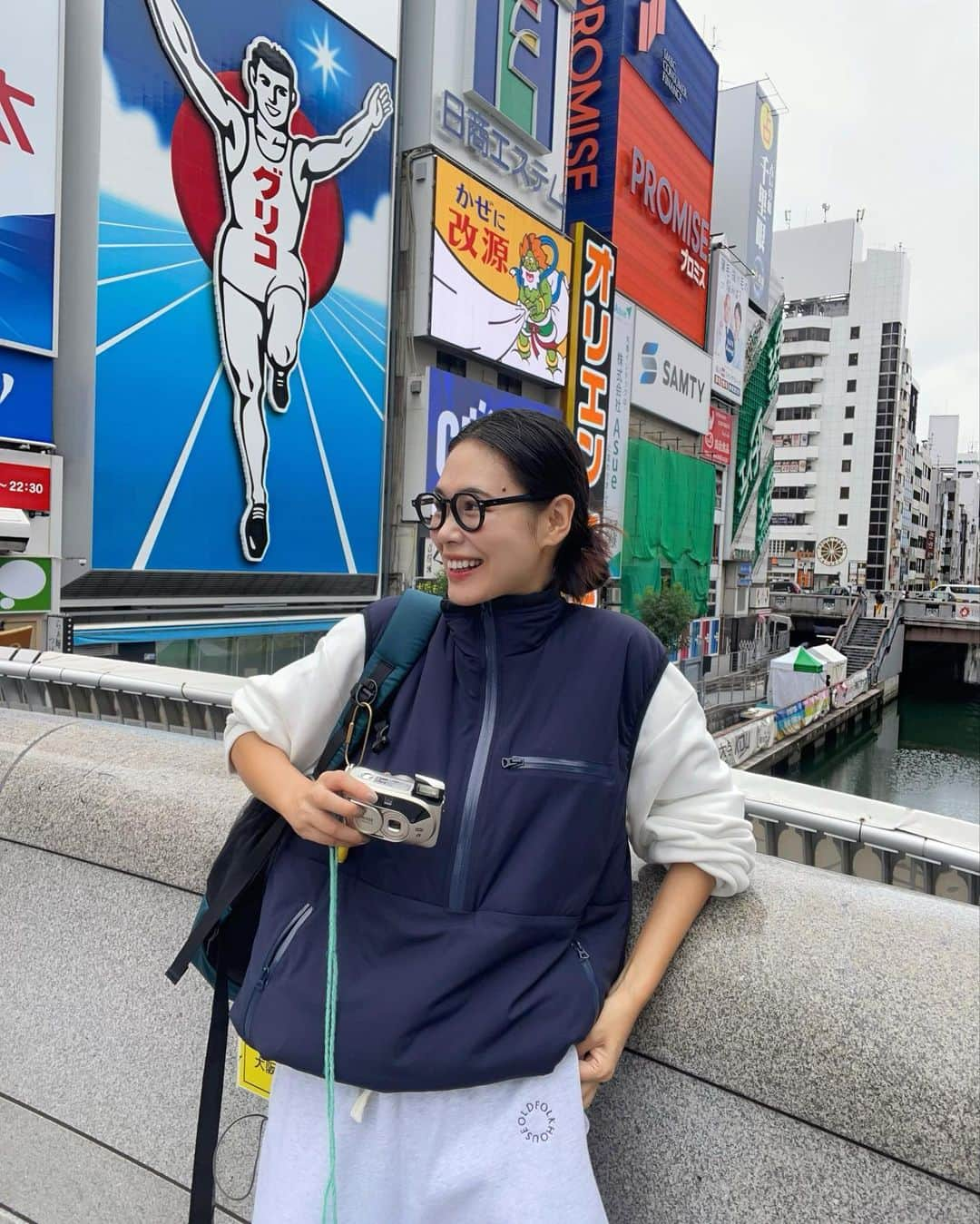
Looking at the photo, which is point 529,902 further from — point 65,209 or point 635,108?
point 635,108

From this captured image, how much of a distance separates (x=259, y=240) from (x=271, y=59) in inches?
136

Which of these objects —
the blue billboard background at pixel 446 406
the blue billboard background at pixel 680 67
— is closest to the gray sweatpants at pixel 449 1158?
the blue billboard background at pixel 446 406

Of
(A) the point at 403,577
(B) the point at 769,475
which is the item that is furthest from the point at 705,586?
(A) the point at 403,577

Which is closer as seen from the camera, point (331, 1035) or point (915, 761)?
point (331, 1035)

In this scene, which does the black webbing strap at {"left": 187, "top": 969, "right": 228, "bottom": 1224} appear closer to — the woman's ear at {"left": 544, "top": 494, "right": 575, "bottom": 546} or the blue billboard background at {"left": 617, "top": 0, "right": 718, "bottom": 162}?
the woman's ear at {"left": 544, "top": 494, "right": 575, "bottom": 546}

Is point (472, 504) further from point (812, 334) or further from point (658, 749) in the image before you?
point (812, 334)

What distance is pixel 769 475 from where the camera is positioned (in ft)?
145

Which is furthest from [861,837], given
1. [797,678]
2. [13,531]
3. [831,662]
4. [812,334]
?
[812,334]

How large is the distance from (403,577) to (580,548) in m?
18.1

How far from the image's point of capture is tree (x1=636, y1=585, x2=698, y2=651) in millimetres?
29031

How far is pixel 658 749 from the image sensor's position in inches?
47.5

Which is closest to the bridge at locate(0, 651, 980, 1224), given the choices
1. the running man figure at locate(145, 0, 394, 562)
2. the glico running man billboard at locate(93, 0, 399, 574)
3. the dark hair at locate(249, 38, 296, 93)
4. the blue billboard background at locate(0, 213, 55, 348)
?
the blue billboard background at locate(0, 213, 55, 348)

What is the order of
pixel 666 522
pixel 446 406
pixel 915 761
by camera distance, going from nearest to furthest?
pixel 446 406
pixel 915 761
pixel 666 522

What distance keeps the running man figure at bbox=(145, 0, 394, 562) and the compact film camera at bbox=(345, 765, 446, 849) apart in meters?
15.1
